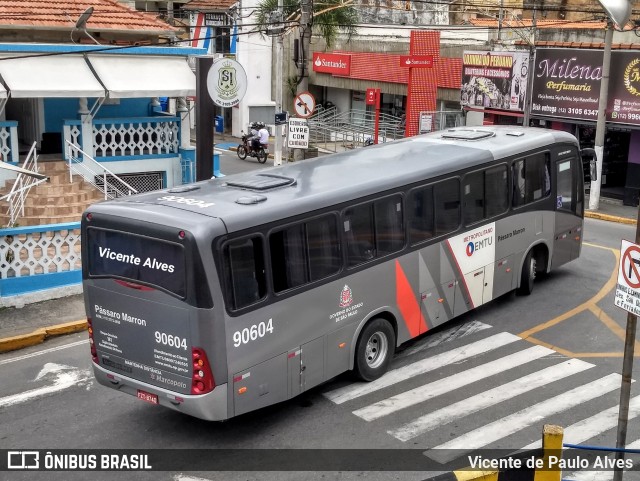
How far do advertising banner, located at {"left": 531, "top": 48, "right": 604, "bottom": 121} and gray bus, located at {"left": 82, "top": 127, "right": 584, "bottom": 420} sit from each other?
1194cm

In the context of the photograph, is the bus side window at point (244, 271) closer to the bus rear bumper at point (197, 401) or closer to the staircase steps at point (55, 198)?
the bus rear bumper at point (197, 401)

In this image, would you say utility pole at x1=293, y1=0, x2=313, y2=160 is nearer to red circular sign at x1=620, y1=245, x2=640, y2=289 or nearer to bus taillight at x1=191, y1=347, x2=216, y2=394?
bus taillight at x1=191, y1=347, x2=216, y2=394

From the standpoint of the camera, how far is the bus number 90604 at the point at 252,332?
8.99 m

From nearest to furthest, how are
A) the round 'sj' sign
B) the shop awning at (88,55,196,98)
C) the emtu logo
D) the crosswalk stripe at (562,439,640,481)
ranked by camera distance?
the crosswalk stripe at (562,439,640,481), the emtu logo, the round 'sj' sign, the shop awning at (88,55,196,98)

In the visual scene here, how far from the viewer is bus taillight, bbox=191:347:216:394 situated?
8.78 m

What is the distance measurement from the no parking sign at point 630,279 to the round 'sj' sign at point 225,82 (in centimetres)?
911

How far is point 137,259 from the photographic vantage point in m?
9.11

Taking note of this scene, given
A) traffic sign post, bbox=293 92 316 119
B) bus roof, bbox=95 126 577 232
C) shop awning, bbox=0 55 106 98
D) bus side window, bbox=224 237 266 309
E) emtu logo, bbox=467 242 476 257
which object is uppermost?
shop awning, bbox=0 55 106 98

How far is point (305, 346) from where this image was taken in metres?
9.88

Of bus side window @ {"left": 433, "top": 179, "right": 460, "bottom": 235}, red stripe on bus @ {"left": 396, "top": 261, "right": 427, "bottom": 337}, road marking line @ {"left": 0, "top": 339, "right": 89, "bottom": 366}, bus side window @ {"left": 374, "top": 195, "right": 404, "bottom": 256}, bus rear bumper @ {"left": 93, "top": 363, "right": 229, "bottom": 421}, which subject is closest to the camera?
bus rear bumper @ {"left": 93, "top": 363, "right": 229, "bottom": 421}

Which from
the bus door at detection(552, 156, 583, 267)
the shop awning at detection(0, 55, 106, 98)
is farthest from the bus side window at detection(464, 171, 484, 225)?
the shop awning at detection(0, 55, 106, 98)

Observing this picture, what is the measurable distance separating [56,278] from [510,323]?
7794 millimetres

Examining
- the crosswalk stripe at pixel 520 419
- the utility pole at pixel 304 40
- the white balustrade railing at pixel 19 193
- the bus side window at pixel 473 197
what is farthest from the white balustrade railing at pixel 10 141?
the crosswalk stripe at pixel 520 419

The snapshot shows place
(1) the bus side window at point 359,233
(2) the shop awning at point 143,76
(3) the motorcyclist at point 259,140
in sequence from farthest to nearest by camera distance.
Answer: (3) the motorcyclist at point 259,140 < (2) the shop awning at point 143,76 < (1) the bus side window at point 359,233
